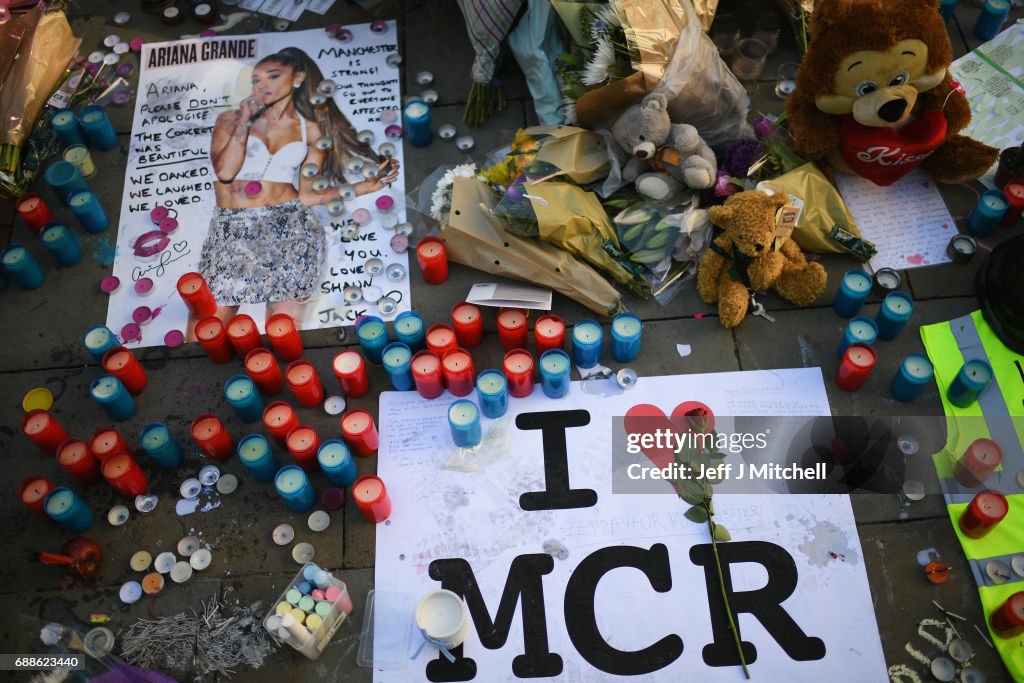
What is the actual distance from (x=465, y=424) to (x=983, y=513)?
1.59 meters

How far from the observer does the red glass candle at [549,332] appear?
308cm

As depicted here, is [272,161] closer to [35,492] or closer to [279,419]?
[279,419]

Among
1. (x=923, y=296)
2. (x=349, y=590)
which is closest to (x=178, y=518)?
(x=349, y=590)

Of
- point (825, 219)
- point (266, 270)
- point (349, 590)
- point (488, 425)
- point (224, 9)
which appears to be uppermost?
point (224, 9)

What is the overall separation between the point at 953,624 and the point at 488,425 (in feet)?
5.04

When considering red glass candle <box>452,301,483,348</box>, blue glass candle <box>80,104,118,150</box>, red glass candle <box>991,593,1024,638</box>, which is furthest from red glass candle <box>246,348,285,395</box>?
red glass candle <box>991,593,1024,638</box>

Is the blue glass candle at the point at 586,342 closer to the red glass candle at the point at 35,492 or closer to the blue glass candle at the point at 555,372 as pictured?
the blue glass candle at the point at 555,372

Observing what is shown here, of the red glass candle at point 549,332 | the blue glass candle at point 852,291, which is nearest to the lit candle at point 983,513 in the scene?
the blue glass candle at point 852,291

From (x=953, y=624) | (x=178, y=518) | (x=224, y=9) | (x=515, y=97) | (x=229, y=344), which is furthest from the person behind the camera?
(x=224, y=9)

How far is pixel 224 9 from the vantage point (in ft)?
13.6

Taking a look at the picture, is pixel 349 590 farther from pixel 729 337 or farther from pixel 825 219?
pixel 825 219

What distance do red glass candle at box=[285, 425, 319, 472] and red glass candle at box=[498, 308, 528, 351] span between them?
28.4 inches

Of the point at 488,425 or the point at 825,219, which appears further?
the point at 825,219

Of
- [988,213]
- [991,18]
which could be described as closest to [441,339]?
[988,213]
